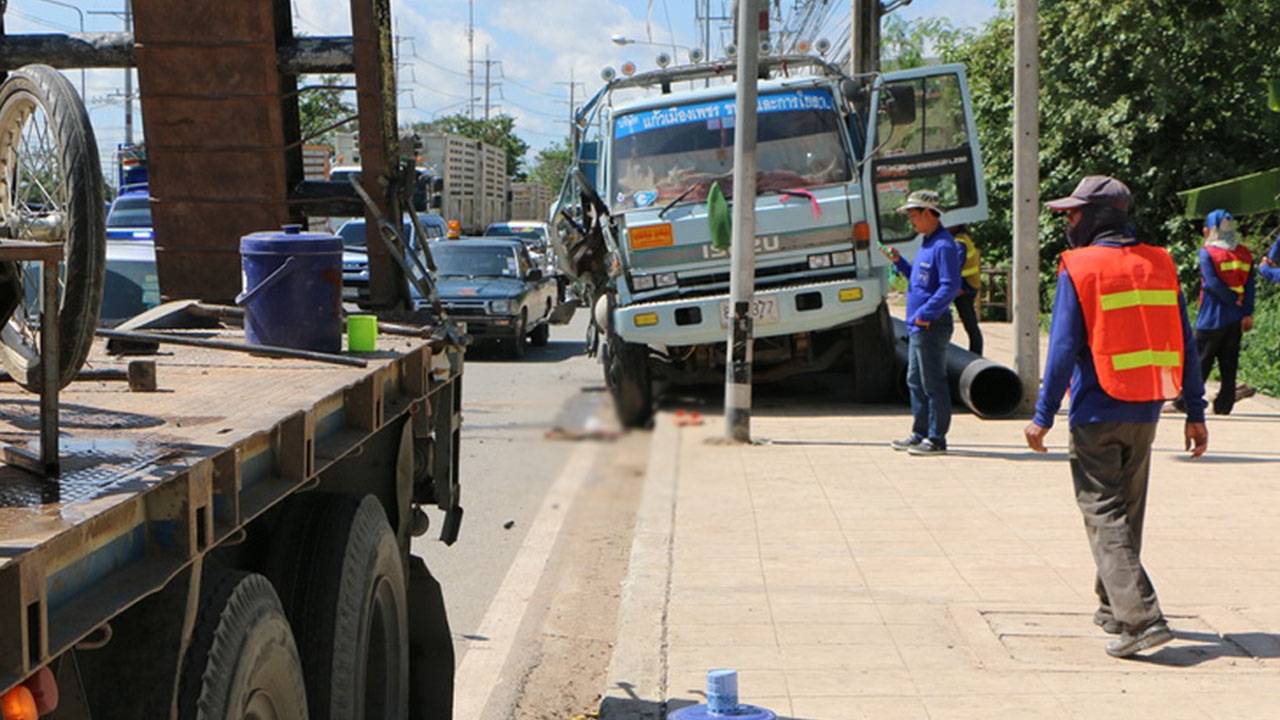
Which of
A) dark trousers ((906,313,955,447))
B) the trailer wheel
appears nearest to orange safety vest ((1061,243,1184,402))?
the trailer wheel

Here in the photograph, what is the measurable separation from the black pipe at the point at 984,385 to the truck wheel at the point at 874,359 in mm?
255

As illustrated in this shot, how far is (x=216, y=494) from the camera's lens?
11.3 ft

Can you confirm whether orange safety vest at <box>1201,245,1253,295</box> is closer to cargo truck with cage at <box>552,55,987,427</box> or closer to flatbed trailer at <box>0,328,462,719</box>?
cargo truck with cage at <box>552,55,987,427</box>

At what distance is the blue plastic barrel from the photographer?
18.7 feet

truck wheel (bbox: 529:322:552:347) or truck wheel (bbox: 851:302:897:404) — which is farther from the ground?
truck wheel (bbox: 851:302:897:404)

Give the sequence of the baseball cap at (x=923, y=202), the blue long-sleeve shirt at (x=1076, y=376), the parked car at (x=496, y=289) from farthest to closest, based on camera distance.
Answer: the parked car at (x=496, y=289), the baseball cap at (x=923, y=202), the blue long-sleeve shirt at (x=1076, y=376)

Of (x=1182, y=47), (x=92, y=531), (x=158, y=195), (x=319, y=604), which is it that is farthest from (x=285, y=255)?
(x=1182, y=47)

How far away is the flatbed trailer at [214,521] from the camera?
2740 mm

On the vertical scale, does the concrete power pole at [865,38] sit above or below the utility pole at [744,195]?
above

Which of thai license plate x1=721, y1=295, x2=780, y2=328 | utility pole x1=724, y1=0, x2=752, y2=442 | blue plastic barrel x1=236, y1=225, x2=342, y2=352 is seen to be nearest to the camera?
blue plastic barrel x1=236, y1=225, x2=342, y2=352

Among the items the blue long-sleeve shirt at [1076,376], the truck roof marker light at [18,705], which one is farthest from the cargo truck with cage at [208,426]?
the blue long-sleeve shirt at [1076,376]

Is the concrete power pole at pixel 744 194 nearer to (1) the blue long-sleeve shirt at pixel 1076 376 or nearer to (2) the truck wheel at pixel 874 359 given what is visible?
(2) the truck wheel at pixel 874 359

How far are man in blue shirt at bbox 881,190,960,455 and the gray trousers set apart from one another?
508 cm

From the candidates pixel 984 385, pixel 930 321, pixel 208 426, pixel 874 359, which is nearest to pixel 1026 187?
pixel 984 385
